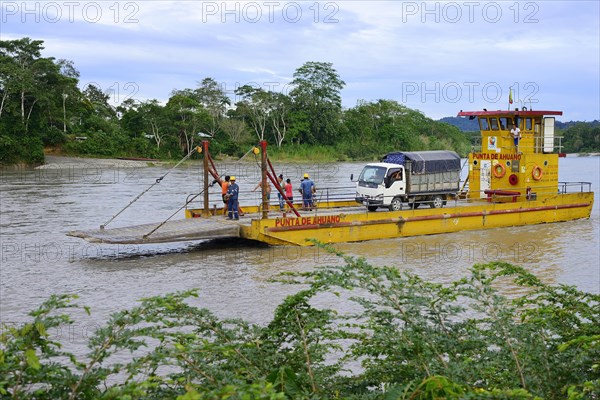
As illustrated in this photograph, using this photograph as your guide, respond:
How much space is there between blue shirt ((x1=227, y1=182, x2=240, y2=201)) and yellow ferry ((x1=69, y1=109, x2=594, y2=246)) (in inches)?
28.6

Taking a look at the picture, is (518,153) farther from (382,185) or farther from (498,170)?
(382,185)

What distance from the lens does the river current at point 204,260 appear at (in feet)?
47.8

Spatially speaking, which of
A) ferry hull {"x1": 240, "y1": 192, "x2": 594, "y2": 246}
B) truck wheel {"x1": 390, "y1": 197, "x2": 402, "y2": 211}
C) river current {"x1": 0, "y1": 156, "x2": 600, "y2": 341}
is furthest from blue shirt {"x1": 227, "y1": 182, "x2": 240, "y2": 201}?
truck wheel {"x1": 390, "y1": 197, "x2": 402, "y2": 211}

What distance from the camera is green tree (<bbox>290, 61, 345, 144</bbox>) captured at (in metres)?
79.6

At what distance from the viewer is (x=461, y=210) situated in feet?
76.1

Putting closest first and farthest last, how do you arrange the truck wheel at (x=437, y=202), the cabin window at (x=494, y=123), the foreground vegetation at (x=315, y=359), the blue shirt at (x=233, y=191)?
the foreground vegetation at (x=315, y=359) → the blue shirt at (x=233, y=191) → the truck wheel at (x=437, y=202) → the cabin window at (x=494, y=123)

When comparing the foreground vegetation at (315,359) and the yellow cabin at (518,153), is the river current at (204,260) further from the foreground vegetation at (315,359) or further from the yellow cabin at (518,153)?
the foreground vegetation at (315,359)

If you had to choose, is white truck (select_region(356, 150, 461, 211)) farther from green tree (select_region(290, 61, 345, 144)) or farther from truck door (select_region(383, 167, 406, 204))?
green tree (select_region(290, 61, 345, 144))

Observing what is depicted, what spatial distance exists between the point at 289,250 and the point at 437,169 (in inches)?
263

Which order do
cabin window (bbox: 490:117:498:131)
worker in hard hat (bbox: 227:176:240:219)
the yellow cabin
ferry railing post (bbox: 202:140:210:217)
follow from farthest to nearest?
cabin window (bbox: 490:117:498:131) → the yellow cabin → ferry railing post (bbox: 202:140:210:217) → worker in hard hat (bbox: 227:176:240:219)

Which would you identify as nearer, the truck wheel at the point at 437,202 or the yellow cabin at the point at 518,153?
the truck wheel at the point at 437,202

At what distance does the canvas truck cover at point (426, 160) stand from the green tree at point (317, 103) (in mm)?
54604

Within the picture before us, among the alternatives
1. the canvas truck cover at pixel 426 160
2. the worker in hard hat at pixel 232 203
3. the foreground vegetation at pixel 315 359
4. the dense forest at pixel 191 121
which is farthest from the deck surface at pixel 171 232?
the dense forest at pixel 191 121

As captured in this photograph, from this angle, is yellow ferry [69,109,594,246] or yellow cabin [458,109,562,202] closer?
yellow ferry [69,109,594,246]
